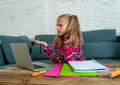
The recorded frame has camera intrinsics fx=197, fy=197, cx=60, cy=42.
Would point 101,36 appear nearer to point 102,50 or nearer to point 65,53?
point 102,50

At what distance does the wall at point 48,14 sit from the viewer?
2.91 m

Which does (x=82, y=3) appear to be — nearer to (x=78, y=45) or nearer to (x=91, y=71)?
(x=78, y=45)

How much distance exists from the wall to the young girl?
4.32 ft

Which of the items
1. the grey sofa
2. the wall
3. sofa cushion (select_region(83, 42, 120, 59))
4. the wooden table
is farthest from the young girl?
the wall

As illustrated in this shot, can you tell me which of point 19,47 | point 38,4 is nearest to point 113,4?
point 38,4

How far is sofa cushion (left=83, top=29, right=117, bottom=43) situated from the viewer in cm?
265

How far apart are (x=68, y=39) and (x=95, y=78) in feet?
2.46

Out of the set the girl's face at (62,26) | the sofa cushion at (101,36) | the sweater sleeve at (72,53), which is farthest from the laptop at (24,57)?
the sofa cushion at (101,36)

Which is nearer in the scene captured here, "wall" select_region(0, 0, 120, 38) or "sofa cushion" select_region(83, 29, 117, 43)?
"sofa cushion" select_region(83, 29, 117, 43)

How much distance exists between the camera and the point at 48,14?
10.3 ft

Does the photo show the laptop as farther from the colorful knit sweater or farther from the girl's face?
the girl's face

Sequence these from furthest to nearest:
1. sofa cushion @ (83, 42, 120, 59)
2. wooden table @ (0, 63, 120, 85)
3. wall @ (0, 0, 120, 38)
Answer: wall @ (0, 0, 120, 38)
sofa cushion @ (83, 42, 120, 59)
wooden table @ (0, 63, 120, 85)

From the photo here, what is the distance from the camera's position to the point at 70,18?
172 centimetres

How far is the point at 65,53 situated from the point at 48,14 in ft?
5.77
